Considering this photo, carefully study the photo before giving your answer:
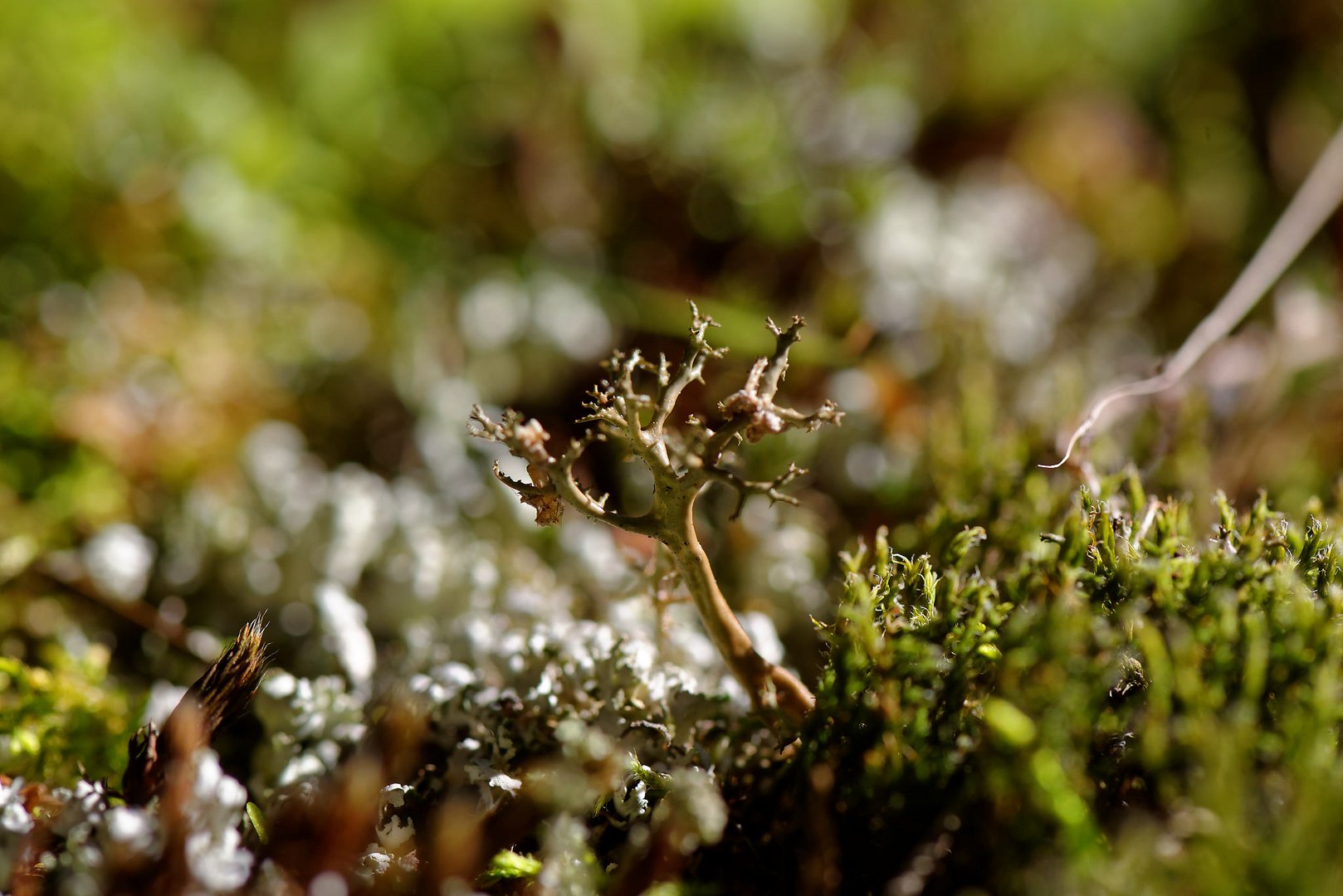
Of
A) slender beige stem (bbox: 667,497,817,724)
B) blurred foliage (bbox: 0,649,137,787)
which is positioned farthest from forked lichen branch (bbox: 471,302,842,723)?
blurred foliage (bbox: 0,649,137,787)

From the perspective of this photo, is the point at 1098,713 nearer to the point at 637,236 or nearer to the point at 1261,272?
the point at 1261,272

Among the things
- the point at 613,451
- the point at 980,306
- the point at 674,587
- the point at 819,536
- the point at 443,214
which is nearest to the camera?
the point at 674,587

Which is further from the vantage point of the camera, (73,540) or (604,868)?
(73,540)

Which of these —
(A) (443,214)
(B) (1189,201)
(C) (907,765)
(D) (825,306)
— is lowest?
(C) (907,765)

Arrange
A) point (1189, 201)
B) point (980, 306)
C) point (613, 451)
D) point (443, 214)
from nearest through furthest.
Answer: point (613, 451) → point (980, 306) → point (443, 214) → point (1189, 201)

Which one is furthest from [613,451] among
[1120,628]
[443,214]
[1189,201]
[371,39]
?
[1189,201]

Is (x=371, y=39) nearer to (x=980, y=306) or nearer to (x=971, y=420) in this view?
(x=980, y=306)
